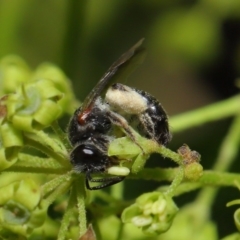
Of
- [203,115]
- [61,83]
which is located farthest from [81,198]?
[203,115]

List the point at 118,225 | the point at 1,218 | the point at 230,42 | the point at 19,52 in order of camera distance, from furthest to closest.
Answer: the point at 230,42 < the point at 19,52 < the point at 118,225 < the point at 1,218

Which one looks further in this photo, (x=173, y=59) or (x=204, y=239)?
(x=173, y=59)

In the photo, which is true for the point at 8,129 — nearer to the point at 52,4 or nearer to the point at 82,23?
the point at 82,23

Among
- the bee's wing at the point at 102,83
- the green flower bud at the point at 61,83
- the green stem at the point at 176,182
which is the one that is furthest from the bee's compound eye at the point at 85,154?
the green flower bud at the point at 61,83

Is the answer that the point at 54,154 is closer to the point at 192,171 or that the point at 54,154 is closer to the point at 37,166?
the point at 37,166

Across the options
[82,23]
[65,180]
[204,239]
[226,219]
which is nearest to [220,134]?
[226,219]

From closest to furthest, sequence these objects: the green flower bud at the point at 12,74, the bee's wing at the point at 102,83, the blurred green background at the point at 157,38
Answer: the bee's wing at the point at 102,83 → the green flower bud at the point at 12,74 → the blurred green background at the point at 157,38

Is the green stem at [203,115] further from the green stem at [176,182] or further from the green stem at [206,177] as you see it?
the green stem at [176,182]
